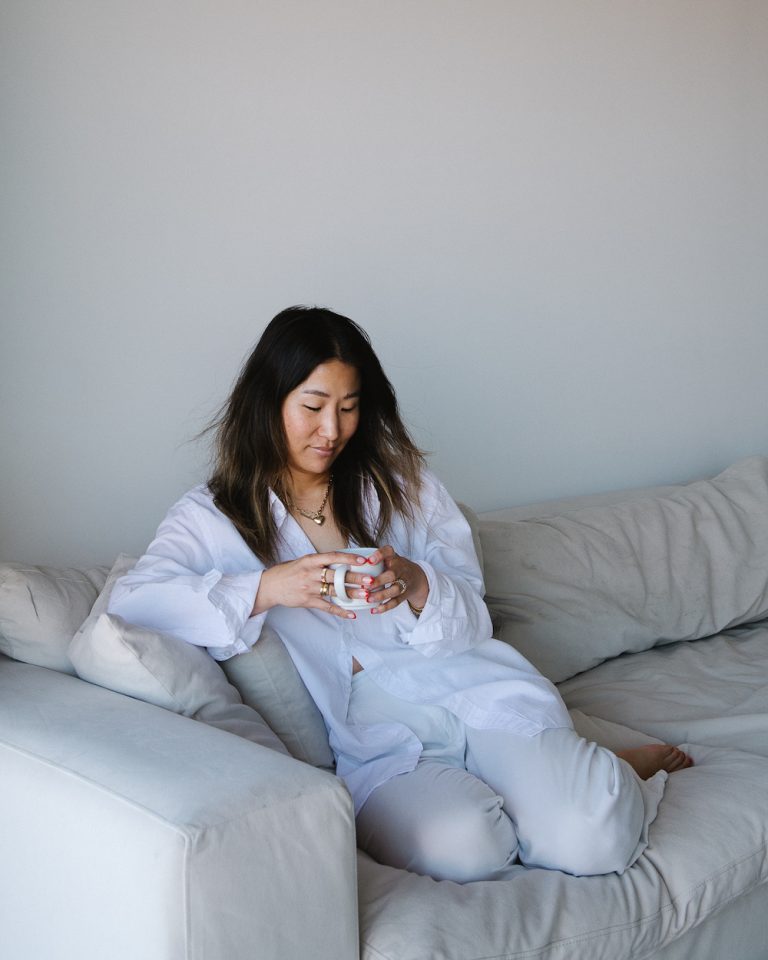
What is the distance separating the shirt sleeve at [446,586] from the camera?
1.73 meters

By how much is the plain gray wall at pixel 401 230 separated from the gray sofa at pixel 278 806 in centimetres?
47

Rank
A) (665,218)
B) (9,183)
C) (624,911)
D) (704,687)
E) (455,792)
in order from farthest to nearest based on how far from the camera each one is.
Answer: (665,218) → (704,687) → (9,183) → (455,792) → (624,911)

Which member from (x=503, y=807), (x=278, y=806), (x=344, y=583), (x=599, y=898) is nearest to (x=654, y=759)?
(x=503, y=807)

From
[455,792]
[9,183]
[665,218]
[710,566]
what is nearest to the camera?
[455,792]

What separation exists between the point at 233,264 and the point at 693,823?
1412 mm

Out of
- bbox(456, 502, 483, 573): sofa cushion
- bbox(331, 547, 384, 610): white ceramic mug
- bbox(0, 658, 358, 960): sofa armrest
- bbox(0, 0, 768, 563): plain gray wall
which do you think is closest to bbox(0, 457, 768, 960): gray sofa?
bbox(0, 658, 358, 960): sofa armrest

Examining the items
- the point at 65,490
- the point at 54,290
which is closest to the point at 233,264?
the point at 54,290

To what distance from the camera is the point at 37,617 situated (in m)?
1.67

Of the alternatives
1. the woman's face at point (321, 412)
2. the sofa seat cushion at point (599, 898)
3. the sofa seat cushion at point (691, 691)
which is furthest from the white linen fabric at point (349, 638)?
the sofa seat cushion at point (691, 691)

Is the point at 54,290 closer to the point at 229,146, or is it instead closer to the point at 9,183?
the point at 9,183

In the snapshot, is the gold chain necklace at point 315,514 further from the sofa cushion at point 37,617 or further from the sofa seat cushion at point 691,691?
the sofa seat cushion at point 691,691

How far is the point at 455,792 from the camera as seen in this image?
1.60 m

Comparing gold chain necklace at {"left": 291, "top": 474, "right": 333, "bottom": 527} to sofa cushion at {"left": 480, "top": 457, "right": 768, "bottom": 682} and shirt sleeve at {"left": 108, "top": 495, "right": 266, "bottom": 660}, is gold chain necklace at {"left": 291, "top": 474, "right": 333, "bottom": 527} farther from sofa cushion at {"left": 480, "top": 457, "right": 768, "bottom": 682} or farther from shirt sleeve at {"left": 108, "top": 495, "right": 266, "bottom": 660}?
sofa cushion at {"left": 480, "top": 457, "right": 768, "bottom": 682}

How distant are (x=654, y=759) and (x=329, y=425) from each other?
0.79 m
